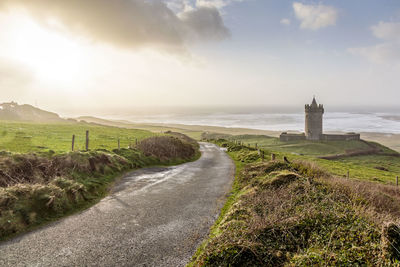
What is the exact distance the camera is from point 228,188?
14914mm

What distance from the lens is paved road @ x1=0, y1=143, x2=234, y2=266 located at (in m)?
6.74

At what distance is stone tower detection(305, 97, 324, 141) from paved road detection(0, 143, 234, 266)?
91901 mm

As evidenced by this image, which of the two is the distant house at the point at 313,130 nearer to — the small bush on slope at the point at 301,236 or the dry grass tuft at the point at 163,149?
the dry grass tuft at the point at 163,149

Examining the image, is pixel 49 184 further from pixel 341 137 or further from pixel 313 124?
pixel 341 137

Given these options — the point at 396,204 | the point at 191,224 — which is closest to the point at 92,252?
the point at 191,224

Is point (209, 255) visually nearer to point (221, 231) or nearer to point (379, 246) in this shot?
point (221, 231)

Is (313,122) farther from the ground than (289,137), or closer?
farther from the ground

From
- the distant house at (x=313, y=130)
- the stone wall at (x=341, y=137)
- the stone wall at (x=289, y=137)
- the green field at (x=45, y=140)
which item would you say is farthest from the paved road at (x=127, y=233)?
the stone wall at (x=341, y=137)

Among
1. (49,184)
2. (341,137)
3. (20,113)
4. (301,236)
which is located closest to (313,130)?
(341,137)

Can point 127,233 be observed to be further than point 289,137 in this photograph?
No

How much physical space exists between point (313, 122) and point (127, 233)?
3925 inches

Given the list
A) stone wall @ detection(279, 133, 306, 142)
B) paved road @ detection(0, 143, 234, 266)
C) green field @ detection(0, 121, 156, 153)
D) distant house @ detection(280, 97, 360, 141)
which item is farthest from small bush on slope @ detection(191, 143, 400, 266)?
distant house @ detection(280, 97, 360, 141)

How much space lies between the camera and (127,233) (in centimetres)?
824

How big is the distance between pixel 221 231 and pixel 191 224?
162 cm
